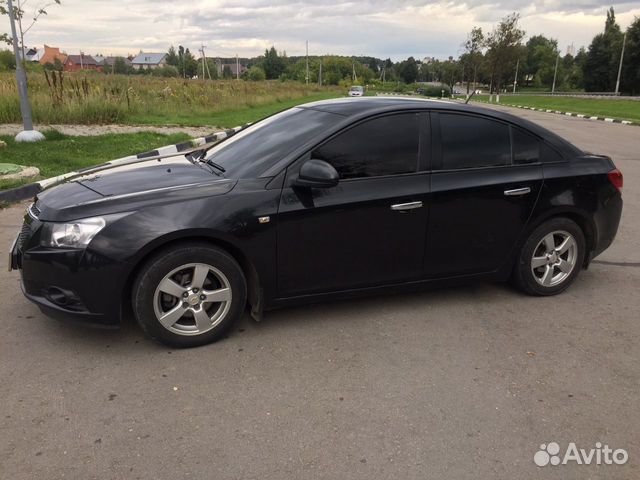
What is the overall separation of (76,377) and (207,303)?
0.86 meters

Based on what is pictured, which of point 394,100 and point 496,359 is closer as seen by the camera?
point 496,359

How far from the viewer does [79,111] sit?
14633mm

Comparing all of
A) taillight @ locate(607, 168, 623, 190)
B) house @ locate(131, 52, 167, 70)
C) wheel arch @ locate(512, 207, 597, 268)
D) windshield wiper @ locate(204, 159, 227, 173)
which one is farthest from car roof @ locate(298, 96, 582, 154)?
house @ locate(131, 52, 167, 70)

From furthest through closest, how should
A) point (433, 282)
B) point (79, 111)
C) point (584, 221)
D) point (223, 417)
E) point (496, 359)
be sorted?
point (79, 111), point (584, 221), point (433, 282), point (496, 359), point (223, 417)

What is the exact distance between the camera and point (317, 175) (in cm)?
343

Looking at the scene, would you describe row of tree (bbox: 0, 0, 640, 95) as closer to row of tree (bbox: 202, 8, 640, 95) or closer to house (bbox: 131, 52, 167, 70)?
row of tree (bbox: 202, 8, 640, 95)

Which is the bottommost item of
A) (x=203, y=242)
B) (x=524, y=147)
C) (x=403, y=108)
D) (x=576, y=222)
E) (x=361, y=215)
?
(x=576, y=222)

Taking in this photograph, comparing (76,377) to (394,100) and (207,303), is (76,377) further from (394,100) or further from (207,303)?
(394,100)

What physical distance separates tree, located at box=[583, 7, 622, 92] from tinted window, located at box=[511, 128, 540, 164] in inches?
3285

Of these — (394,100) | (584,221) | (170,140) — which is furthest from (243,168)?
(170,140)

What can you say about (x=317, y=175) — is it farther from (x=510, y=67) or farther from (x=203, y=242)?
(x=510, y=67)

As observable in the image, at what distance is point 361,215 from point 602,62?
91012 mm

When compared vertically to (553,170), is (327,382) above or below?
below

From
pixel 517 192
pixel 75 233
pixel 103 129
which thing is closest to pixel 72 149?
pixel 103 129
